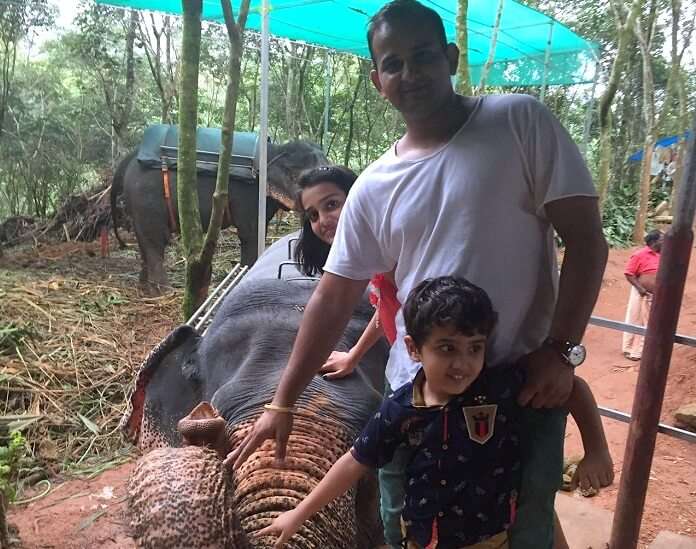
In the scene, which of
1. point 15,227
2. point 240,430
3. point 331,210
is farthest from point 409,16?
point 15,227

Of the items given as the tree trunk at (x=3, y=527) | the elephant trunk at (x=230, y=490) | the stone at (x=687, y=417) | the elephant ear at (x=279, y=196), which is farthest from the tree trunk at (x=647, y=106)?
the tree trunk at (x=3, y=527)

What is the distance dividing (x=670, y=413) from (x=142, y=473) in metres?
3.99

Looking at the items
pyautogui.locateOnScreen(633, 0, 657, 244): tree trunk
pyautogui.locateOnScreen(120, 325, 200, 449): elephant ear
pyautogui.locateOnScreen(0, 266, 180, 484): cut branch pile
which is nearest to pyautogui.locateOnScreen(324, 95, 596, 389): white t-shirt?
pyautogui.locateOnScreen(120, 325, 200, 449): elephant ear

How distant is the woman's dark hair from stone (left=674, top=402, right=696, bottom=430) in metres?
2.72

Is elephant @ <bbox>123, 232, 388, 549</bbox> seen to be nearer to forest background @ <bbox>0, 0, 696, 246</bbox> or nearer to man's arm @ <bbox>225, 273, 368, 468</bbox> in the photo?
man's arm @ <bbox>225, 273, 368, 468</bbox>

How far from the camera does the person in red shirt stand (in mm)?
5027

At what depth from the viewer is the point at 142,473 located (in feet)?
4.04

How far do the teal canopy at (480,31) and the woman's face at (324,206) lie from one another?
A: 12.5 ft

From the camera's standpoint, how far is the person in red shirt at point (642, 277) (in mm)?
5027

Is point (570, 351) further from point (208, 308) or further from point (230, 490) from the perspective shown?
point (208, 308)

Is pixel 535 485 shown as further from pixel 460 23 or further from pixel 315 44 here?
pixel 315 44

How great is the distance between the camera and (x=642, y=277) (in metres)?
5.18

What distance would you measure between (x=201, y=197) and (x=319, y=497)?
5.73m

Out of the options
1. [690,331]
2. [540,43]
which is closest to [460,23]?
[540,43]
